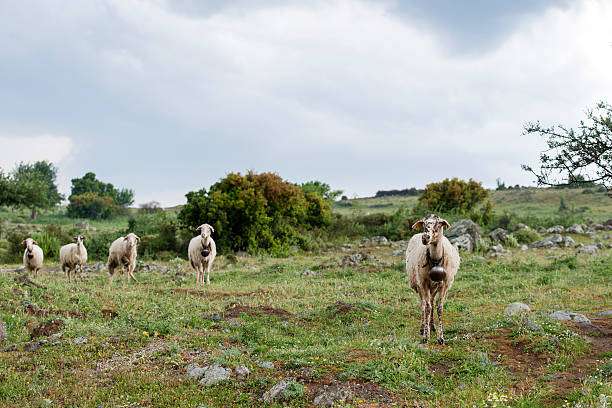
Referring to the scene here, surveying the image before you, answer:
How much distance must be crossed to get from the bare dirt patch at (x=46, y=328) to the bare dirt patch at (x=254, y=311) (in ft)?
11.9

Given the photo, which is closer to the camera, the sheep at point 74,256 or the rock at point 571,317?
the rock at point 571,317

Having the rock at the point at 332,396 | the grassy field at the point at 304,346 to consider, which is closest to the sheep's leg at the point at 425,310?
the grassy field at the point at 304,346

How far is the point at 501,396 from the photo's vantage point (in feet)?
18.5

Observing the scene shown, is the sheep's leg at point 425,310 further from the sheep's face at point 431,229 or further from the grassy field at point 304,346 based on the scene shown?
the sheep's face at point 431,229

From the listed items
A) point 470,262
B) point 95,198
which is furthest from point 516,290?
point 95,198

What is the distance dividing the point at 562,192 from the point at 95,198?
70705 mm

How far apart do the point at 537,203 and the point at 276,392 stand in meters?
67.5

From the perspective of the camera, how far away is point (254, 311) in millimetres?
11375

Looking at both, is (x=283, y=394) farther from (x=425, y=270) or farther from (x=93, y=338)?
(x=93, y=338)

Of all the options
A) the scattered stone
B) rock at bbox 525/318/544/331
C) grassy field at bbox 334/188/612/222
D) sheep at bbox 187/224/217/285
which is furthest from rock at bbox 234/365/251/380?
grassy field at bbox 334/188/612/222

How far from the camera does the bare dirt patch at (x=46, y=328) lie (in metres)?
9.05

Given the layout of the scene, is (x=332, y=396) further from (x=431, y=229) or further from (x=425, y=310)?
(x=425, y=310)

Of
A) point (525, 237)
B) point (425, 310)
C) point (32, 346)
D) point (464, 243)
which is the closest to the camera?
point (32, 346)

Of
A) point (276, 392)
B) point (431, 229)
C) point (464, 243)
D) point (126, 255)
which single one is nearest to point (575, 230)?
point (464, 243)
